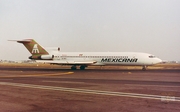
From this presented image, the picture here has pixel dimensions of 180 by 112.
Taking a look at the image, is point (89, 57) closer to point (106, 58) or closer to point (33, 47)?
point (106, 58)

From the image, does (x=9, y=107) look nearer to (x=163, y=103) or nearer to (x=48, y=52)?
(x=163, y=103)

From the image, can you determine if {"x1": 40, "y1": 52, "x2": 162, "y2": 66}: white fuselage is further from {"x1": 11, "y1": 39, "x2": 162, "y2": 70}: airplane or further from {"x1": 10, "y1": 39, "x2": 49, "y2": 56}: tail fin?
{"x1": 10, "y1": 39, "x2": 49, "y2": 56}: tail fin

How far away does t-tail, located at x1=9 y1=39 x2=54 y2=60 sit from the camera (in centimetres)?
4366

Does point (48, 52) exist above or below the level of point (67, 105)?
above

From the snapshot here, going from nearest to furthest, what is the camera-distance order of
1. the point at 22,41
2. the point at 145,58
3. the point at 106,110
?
the point at 106,110
the point at 145,58
the point at 22,41

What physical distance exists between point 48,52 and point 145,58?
19.2m

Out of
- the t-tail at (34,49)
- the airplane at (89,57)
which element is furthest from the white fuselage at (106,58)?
the t-tail at (34,49)

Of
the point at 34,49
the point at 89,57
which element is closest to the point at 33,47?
the point at 34,49

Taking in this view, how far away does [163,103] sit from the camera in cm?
812

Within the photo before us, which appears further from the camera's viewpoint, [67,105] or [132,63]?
[132,63]

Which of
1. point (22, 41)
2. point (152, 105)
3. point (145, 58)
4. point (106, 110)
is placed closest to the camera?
point (106, 110)

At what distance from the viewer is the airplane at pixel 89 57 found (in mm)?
37875

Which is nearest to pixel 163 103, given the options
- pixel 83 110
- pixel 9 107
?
pixel 83 110

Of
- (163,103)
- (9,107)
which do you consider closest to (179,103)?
(163,103)
